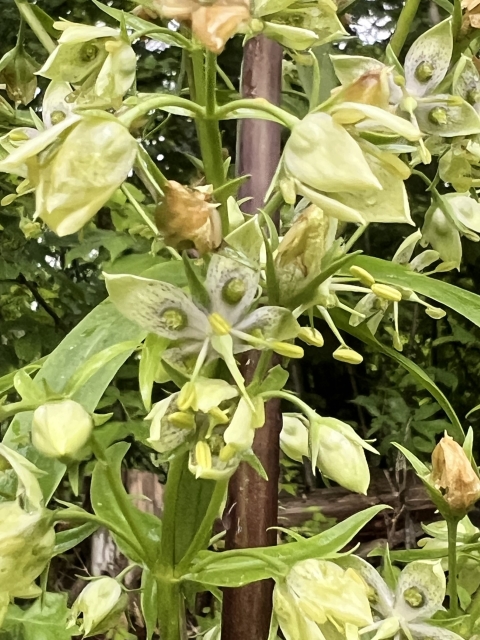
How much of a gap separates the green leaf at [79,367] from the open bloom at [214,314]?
4 cm

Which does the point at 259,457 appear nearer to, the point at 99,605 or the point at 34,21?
the point at 99,605

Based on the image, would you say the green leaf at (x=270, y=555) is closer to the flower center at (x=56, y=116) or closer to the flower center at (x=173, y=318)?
the flower center at (x=173, y=318)

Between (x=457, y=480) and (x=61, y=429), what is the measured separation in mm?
190

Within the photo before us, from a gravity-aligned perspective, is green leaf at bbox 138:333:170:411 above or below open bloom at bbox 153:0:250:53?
below

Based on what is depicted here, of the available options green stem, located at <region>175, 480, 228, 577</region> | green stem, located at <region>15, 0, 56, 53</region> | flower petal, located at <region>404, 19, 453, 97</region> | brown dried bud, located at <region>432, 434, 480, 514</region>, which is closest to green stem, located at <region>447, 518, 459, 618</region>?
brown dried bud, located at <region>432, 434, 480, 514</region>

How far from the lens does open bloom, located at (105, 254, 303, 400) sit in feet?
0.91

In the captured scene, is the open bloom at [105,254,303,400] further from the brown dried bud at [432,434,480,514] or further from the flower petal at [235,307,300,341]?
the brown dried bud at [432,434,480,514]

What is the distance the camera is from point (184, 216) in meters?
0.24

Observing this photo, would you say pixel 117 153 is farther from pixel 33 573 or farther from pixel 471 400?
pixel 471 400

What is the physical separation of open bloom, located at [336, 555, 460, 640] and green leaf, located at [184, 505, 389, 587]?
76 mm

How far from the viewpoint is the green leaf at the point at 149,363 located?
0.87 ft

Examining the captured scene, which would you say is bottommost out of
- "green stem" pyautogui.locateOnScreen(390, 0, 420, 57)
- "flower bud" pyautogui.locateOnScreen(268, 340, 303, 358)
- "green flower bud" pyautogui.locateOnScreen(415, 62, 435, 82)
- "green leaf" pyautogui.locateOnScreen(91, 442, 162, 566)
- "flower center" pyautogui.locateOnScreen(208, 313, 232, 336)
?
"green leaf" pyautogui.locateOnScreen(91, 442, 162, 566)

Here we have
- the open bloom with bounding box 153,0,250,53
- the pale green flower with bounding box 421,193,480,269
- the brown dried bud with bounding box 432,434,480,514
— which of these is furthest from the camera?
the pale green flower with bounding box 421,193,480,269

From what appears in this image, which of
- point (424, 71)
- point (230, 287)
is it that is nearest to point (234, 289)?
point (230, 287)
